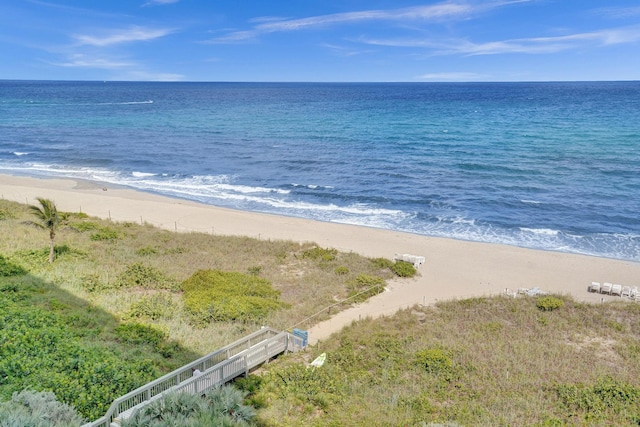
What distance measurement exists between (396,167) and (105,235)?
31.1 m

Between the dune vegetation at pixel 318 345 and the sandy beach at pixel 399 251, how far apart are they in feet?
4.50

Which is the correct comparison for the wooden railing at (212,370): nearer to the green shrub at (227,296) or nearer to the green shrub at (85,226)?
the green shrub at (227,296)

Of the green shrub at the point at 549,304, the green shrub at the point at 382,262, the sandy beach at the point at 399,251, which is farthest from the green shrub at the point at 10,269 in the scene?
the green shrub at the point at 549,304

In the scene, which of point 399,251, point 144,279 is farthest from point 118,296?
point 399,251

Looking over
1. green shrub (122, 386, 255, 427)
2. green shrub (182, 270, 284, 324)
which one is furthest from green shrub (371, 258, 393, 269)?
green shrub (122, 386, 255, 427)

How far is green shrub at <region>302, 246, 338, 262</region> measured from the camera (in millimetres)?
24180

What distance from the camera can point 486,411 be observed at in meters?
11.5

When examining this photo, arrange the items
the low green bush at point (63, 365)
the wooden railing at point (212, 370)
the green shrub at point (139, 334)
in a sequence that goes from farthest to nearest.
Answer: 1. the green shrub at point (139, 334)
2. the low green bush at point (63, 365)
3. the wooden railing at point (212, 370)

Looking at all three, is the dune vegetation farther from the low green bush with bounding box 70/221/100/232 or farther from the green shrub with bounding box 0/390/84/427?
the low green bush with bounding box 70/221/100/232

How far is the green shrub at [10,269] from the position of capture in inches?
734

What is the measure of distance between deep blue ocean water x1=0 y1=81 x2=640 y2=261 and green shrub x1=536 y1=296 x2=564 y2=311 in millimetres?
11428

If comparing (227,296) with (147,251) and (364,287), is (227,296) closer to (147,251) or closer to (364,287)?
(364,287)

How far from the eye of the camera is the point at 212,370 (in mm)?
12266

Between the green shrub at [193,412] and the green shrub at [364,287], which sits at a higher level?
the green shrub at [193,412]
